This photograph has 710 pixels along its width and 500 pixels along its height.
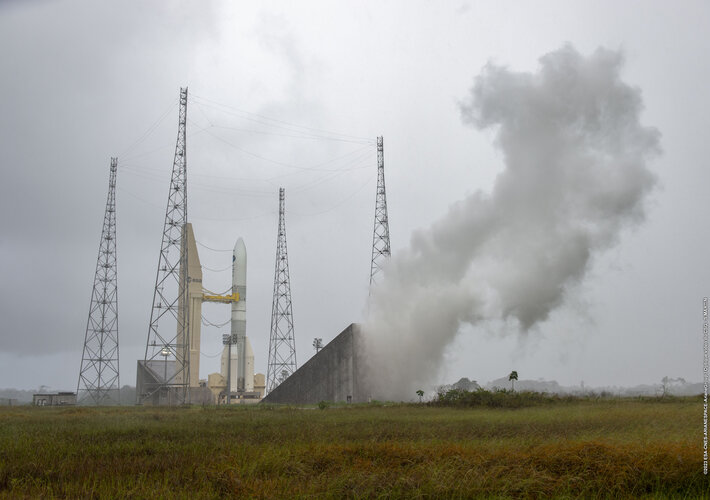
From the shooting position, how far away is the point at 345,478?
11523 mm

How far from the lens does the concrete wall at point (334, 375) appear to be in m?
49.4

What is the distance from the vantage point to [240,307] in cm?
8406

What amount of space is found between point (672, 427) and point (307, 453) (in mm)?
12583

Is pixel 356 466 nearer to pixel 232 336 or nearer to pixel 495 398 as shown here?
pixel 495 398

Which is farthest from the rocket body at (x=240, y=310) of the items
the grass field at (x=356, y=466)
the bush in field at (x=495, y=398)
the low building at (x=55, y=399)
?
the grass field at (x=356, y=466)

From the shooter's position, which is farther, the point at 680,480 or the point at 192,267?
the point at 192,267

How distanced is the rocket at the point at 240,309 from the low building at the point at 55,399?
25506mm

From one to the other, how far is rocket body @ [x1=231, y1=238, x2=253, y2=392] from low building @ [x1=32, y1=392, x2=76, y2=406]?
84.0ft

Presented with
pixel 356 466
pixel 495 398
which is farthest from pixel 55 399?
pixel 356 466

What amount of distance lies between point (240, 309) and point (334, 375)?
3525 centimetres

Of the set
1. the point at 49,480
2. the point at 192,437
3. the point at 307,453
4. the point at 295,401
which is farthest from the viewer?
the point at 295,401

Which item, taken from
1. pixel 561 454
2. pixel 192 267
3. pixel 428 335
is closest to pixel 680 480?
pixel 561 454

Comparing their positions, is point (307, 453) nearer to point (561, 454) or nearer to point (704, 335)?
point (561, 454)

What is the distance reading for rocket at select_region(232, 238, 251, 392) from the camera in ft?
276
